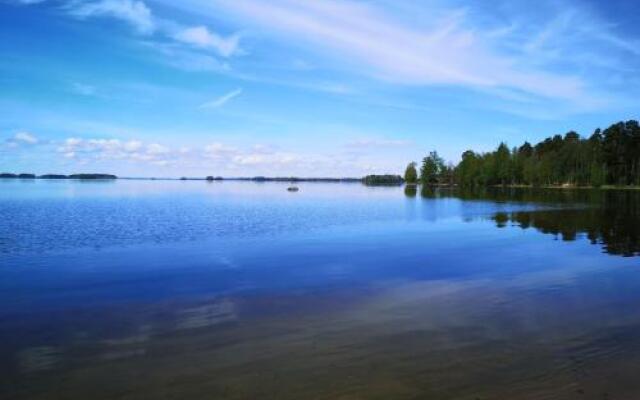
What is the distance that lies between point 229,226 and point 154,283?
23.3 metres

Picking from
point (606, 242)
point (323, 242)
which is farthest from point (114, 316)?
point (606, 242)

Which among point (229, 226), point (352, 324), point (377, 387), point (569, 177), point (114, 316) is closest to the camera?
point (377, 387)

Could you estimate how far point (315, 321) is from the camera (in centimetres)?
1496

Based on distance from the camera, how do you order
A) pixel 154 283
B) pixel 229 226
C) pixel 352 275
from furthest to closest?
pixel 229 226, pixel 352 275, pixel 154 283

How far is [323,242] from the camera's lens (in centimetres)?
3425

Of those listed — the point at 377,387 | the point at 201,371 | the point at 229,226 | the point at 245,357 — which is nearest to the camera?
the point at 377,387

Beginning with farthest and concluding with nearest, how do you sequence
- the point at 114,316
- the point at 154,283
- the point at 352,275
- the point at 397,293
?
the point at 352,275, the point at 154,283, the point at 397,293, the point at 114,316

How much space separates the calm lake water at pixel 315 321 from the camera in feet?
34.2

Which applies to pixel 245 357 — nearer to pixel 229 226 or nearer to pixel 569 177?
pixel 229 226

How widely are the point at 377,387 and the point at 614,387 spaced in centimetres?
481

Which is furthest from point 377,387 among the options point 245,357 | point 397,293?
point 397,293

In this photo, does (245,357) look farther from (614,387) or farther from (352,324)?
(614,387)

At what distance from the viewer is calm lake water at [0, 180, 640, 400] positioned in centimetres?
1041

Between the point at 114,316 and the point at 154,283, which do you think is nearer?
the point at 114,316
